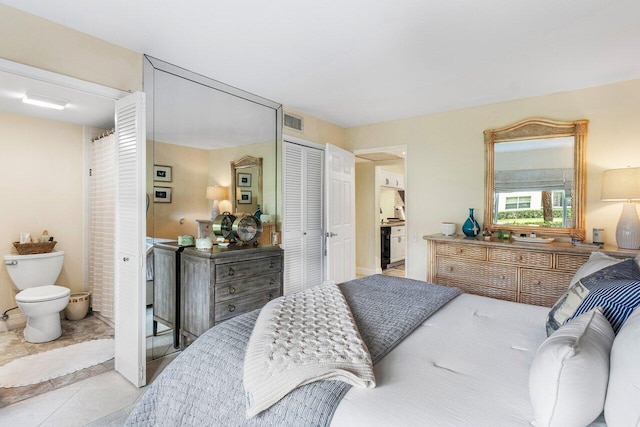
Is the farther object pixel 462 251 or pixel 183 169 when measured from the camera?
pixel 462 251

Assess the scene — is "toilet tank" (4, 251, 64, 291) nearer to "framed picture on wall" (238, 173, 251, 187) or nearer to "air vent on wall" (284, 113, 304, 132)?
"framed picture on wall" (238, 173, 251, 187)

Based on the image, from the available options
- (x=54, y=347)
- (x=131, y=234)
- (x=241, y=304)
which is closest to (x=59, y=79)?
(x=131, y=234)

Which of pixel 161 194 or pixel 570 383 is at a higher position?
pixel 161 194

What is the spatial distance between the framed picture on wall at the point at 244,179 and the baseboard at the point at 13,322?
2.60m

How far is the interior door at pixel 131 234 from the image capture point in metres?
2.29

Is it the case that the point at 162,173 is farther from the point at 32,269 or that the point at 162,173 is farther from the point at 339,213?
the point at 339,213

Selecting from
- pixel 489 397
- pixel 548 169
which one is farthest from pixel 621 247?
pixel 489 397

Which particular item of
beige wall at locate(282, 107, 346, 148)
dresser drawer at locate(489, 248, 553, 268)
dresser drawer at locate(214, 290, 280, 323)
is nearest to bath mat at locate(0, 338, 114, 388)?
dresser drawer at locate(214, 290, 280, 323)

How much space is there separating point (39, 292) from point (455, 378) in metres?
3.67

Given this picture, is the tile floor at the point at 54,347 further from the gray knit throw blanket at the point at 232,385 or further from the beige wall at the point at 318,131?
the beige wall at the point at 318,131

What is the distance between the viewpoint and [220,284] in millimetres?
2611

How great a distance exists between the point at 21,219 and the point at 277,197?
2.71 m

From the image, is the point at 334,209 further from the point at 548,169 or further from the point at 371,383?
the point at 371,383

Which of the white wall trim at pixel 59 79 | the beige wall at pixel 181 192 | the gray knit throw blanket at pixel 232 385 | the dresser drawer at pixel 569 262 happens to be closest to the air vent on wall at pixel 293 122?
the beige wall at pixel 181 192
